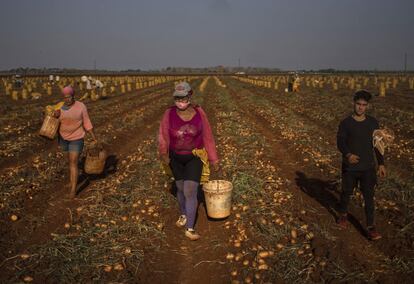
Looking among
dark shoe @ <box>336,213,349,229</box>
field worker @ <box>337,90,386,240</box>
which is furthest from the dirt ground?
field worker @ <box>337,90,386,240</box>

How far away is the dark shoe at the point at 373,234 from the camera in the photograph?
4.97 metres

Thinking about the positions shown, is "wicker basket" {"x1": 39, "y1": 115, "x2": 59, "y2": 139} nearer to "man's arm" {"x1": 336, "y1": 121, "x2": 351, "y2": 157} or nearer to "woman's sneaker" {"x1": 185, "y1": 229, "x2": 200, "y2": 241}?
"woman's sneaker" {"x1": 185, "y1": 229, "x2": 200, "y2": 241}

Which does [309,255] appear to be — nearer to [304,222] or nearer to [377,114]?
[304,222]

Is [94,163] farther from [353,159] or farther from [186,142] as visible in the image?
[353,159]

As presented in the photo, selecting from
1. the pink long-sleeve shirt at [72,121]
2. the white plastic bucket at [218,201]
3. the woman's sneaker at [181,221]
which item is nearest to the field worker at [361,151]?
the white plastic bucket at [218,201]

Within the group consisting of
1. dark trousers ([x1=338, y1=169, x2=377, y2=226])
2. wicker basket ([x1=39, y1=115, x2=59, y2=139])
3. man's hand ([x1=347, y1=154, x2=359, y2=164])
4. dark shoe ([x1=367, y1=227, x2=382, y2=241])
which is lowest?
dark shoe ([x1=367, y1=227, x2=382, y2=241])

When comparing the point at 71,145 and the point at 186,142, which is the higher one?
the point at 186,142

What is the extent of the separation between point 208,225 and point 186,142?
5.69ft

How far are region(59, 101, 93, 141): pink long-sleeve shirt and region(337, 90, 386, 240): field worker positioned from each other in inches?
185

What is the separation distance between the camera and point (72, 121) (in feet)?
21.0

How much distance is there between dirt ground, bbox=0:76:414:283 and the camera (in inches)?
174

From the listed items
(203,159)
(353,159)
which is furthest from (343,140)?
(203,159)

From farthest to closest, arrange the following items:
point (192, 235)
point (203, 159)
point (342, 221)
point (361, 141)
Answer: point (342, 221)
point (192, 235)
point (203, 159)
point (361, 141)

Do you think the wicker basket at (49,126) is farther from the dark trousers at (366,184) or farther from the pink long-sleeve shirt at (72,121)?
the dark trousers at (366,184)
